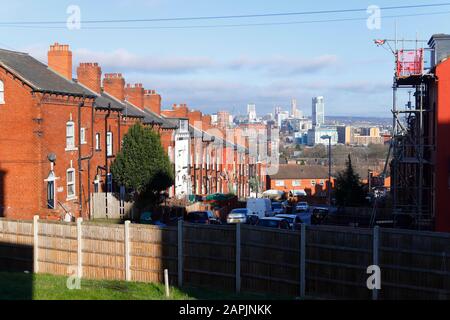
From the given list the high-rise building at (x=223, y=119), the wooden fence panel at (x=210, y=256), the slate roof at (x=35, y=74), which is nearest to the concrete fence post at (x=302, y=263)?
the wooden fence panel at (x=210, y=256)

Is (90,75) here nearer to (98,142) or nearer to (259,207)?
(98,142)

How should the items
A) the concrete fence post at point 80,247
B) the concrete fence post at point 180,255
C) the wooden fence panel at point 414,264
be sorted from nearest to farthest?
the wooden fence panel at point 414,264
the concrete fence post at point 180,255
the concrete fence post at point 80,247

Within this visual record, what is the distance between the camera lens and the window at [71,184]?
3541cm

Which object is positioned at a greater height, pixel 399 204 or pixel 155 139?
pixel 155 139

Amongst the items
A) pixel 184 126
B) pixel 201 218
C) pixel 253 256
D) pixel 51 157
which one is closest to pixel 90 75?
pixel 51 157

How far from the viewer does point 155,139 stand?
3853 centimetres

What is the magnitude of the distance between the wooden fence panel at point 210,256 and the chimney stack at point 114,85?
30.4 metres

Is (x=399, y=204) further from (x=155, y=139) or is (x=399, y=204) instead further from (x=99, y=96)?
(x=99, y=96)

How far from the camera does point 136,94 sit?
51312 mm

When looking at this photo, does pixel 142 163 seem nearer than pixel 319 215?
Yes

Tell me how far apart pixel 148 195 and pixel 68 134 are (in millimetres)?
6682

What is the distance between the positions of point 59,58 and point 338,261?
27578mm

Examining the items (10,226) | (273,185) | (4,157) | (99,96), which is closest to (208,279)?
(10,226)

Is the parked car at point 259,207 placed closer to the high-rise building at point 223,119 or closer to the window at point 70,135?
the window at point 70,135
